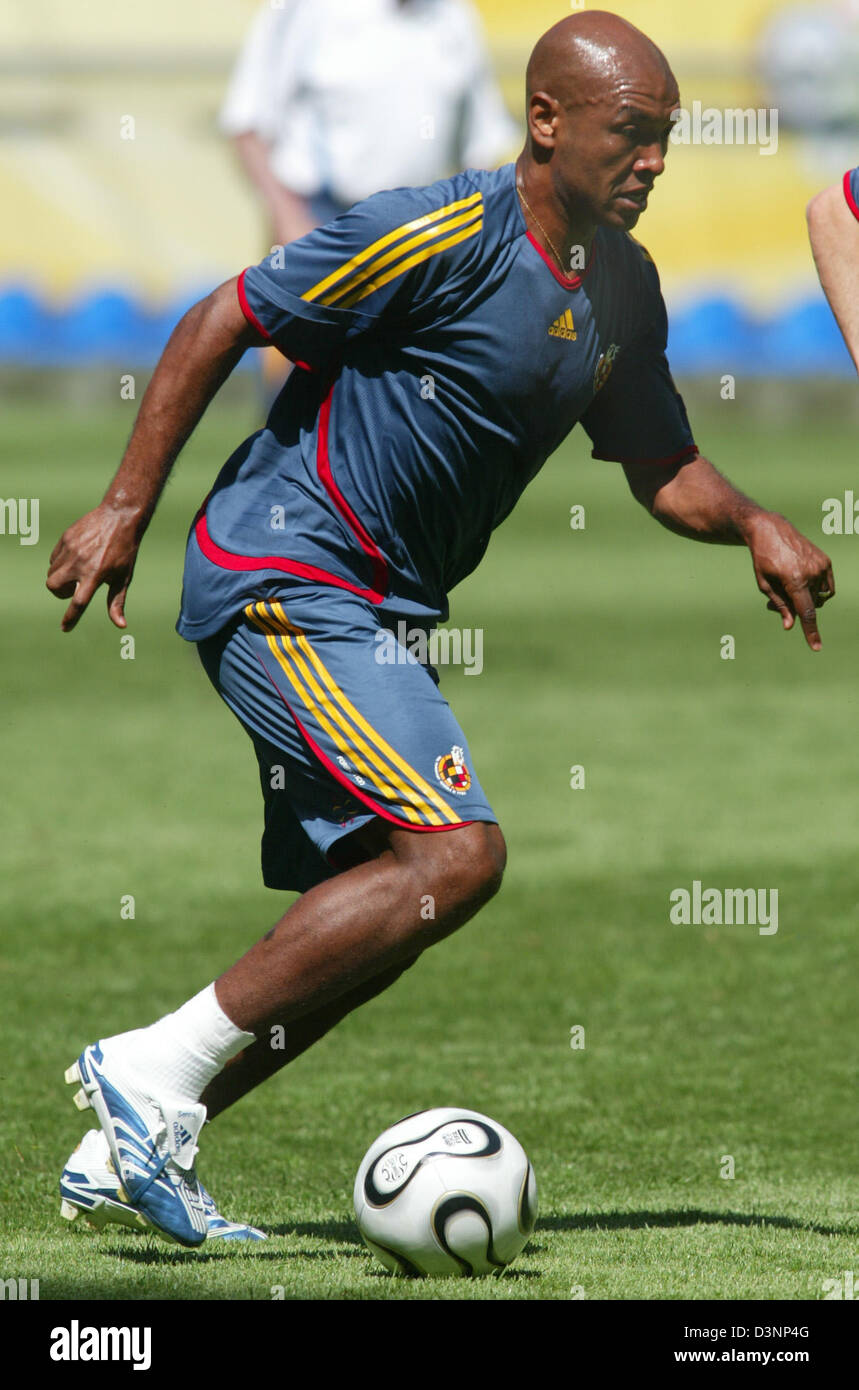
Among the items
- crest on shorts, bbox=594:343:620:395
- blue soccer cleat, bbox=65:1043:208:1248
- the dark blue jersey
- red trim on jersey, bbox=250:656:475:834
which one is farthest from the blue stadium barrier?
blue soccer cleat, bbox=65:1043:208:1248

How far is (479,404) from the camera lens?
156 inches

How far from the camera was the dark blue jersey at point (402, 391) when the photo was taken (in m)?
3.81

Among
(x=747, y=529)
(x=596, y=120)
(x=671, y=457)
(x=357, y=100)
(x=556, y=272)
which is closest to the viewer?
(x=596, y=120)

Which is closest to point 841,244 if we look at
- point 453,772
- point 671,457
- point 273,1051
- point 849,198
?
point 849,198

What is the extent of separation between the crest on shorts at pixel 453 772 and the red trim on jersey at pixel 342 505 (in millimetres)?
393

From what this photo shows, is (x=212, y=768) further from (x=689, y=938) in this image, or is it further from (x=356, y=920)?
(x=356, y=920)

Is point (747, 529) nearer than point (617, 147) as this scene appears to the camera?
No

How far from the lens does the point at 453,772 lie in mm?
3799

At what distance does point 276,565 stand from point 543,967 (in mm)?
2622

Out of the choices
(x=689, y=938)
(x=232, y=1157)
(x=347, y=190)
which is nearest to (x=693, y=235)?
(x=347, y=190)

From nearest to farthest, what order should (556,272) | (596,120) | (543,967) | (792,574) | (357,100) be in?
(596,120) → (556,272) → (792,574) → (543,967) → (357,100)

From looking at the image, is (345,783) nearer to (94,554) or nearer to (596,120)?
(94,554)

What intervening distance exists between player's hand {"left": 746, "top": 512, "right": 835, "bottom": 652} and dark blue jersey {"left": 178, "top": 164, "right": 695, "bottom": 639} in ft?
1.54

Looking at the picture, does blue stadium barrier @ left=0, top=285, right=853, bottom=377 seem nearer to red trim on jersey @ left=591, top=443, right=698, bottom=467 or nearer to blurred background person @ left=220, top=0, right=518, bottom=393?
blurred background person @ left=220, top=0, right=518, bottom=393
